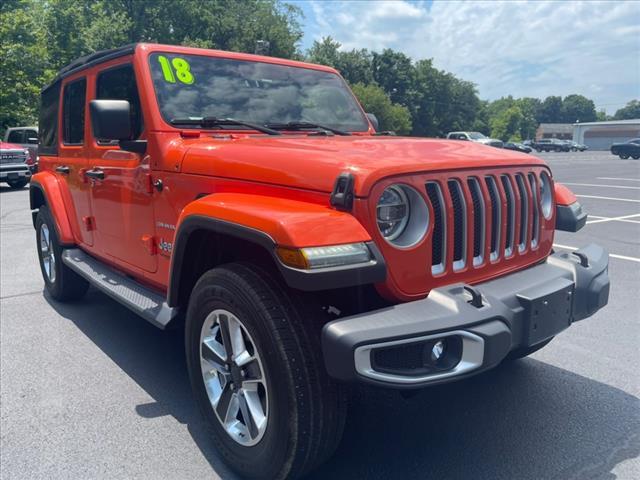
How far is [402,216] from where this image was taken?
7.68ft

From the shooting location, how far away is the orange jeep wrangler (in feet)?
6.82

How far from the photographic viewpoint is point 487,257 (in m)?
2.58

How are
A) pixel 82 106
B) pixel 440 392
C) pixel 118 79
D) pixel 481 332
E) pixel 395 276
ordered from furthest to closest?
pixel 82 106
pixel 118 79
pixel 440 392
pixel 395 276
pixel 481 332

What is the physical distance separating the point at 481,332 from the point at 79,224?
12.2ft

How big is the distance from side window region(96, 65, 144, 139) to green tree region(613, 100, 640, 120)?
156 meters

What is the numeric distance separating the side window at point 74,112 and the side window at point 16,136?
15.8 metres

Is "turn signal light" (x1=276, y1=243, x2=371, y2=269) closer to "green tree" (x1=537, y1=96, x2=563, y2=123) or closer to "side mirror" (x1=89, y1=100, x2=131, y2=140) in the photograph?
"side mirror" (x1=89, y1=100, x2=131, y2=140)

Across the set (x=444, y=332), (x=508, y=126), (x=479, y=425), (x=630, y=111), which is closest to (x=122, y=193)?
(x=444, y=332)

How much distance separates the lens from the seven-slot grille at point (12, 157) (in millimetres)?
16219

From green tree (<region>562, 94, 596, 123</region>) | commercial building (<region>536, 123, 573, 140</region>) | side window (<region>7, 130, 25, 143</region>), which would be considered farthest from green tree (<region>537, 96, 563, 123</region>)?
side window (<region>7, 130, 25, 143</region>)

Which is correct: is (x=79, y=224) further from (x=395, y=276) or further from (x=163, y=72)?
(x=395, y=276)

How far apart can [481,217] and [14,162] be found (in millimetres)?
17258

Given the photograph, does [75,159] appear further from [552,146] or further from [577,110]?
[577,110]

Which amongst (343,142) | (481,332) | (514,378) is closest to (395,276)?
(481,332)
